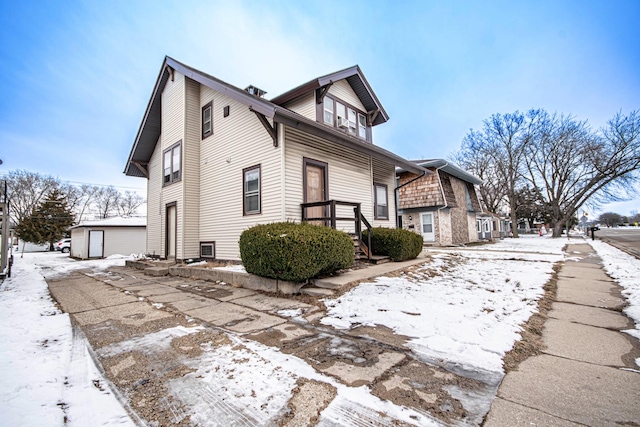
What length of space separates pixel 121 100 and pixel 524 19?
30001 millimetres

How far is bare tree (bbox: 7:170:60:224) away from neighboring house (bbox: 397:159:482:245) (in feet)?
142

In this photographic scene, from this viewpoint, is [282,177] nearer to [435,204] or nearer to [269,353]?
[269,353]

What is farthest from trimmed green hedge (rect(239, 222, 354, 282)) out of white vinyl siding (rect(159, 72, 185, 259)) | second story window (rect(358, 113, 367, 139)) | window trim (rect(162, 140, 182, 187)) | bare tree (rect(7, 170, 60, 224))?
bare tree (rect(7, 170, 60, 224))

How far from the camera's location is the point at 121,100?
24891mm

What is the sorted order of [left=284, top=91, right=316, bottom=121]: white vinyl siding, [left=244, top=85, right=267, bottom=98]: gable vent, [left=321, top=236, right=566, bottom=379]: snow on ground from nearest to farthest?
[left=321, top=236, right=566, bottom=379]: snow on ground
[left=284, top=91, right=316, bottom=121]: white vinyl siding
[left=244, top=85, right=267, bottom=98]: gable vent

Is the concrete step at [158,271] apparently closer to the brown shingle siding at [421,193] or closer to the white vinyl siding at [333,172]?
the white vinyl siding at [333,172]

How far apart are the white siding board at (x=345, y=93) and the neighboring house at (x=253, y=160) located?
38 millimetres

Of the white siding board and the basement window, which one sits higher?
the white siding board

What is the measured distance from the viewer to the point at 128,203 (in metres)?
52.0

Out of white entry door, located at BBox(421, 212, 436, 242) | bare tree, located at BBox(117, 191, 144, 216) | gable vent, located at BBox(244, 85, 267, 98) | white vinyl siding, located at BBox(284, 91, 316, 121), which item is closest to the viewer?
white vinyl siding, located at BBox(284, 91, 316, 121)

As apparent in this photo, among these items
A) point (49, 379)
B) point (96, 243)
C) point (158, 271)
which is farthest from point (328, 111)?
point (96, 243)

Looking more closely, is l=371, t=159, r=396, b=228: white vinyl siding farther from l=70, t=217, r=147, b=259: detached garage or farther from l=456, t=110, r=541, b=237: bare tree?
l=456, t=110, r=541, b=237: bare tree

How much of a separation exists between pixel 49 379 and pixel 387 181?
434 inches

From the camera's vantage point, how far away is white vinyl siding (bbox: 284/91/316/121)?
9.13m
